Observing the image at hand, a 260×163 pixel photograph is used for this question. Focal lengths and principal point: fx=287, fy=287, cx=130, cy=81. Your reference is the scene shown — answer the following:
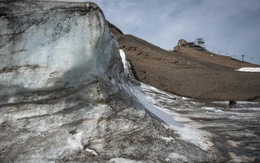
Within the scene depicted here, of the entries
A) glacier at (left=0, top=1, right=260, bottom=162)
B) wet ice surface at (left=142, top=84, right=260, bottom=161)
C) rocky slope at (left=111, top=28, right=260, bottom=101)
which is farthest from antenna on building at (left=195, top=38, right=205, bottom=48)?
glacier at (left=0, top=1, right=260, bottom=162)

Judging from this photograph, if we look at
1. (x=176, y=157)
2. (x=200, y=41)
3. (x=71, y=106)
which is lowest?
(x=176, y=157)

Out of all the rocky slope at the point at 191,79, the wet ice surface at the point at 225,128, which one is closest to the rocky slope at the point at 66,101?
the wet ice surface at the point at 225,128

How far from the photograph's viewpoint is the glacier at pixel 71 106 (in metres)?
3.47

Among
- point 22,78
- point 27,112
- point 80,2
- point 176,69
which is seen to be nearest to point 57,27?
point 80,2

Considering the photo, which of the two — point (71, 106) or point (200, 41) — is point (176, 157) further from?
point (200, 41)

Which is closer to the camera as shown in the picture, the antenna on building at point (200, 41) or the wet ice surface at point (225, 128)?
the wet ice surface at point (225, 128)

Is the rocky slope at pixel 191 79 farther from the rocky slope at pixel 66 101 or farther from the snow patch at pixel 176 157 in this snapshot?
the snow patch at pixel 176 157

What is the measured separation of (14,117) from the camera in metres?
3.77

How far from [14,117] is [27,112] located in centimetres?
17

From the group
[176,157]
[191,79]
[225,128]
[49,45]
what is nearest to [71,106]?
[49,45]

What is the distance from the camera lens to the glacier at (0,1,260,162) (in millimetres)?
3475

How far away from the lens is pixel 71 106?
398 cm

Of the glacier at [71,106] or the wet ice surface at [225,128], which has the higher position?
the glacier at [71,106]

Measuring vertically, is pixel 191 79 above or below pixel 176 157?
above
